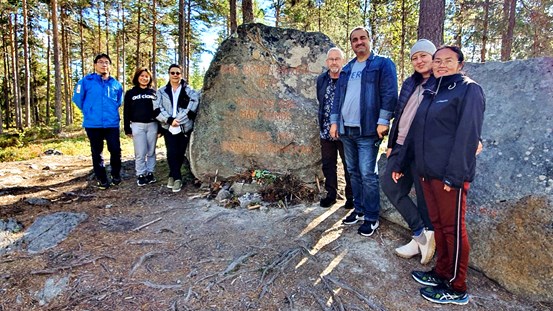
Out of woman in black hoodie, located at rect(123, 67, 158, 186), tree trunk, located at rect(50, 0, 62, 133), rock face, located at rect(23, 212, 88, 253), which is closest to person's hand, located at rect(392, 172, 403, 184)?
rock face, located at rect(23, 212, 88, 253)

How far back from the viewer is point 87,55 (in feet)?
80.6

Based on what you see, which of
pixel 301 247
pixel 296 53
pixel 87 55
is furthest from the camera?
pixel 87 55

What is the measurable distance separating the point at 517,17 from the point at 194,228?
17.6 m

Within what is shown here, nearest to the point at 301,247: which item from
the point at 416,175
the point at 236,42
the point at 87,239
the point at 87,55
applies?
the point at 416,175

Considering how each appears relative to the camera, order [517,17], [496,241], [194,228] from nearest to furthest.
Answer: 1. [496,241]
2. [194,228]
3. [517,17]

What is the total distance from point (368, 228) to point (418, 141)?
1.47 meters

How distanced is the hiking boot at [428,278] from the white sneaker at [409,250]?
13.6 inches

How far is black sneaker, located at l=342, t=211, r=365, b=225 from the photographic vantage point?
420 centimetres

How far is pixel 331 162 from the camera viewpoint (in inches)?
185

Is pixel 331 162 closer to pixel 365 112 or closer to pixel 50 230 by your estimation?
pixel 365 112

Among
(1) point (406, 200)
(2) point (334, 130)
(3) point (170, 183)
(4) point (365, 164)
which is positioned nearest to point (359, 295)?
(1) point (406, 200)

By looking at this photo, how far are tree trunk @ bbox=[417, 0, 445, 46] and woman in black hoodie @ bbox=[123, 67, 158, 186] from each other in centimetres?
573

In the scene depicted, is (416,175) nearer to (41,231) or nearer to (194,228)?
(194,228)

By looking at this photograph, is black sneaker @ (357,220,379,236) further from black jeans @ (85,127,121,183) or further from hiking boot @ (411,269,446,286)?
black jeans @ (85,127,121,183)
